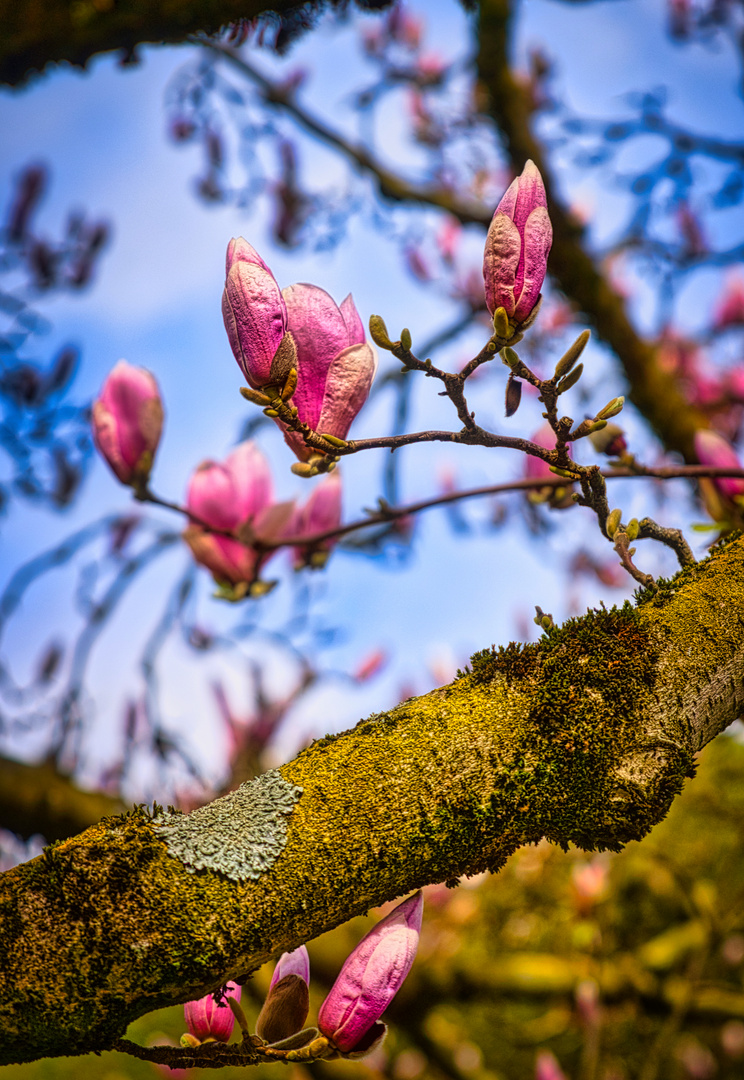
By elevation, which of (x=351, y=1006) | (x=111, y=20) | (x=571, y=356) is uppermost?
(x=111, y=20)

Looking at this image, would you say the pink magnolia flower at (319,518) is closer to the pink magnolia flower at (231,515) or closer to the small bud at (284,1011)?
the pink magnolia flower at (231,515)

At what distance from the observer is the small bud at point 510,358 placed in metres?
0.67

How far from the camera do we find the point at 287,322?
704mm

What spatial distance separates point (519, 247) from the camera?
0.67m

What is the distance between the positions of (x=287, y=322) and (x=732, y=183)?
5.97ft

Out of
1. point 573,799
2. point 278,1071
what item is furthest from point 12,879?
point 278,1071

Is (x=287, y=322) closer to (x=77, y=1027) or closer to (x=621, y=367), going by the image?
(x=77, y=1027)

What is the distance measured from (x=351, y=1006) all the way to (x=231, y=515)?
35.1 inches

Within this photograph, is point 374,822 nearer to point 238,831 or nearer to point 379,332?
point 238,831

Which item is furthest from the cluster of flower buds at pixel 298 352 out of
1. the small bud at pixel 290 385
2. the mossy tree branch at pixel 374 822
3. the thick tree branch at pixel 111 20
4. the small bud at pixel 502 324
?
the thick tree branch at pixel 111 20

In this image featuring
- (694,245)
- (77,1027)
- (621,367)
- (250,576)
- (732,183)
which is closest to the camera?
(77,1027)

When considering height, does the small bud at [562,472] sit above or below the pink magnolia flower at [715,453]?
below

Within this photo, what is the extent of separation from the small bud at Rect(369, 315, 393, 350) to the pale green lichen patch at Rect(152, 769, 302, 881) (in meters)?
0.38

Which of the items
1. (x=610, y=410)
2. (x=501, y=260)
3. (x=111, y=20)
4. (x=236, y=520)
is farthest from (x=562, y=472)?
(x=111, y=20)
